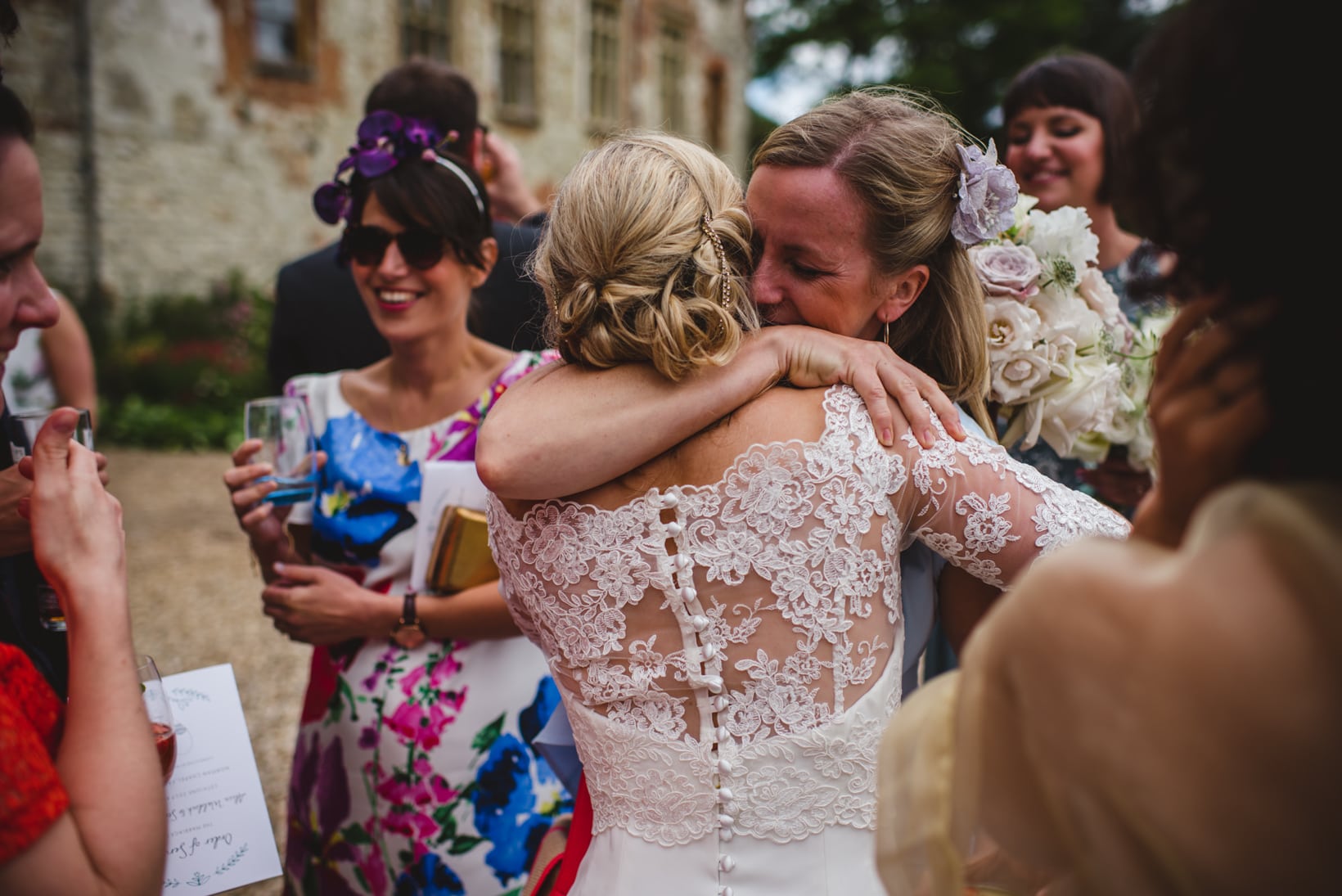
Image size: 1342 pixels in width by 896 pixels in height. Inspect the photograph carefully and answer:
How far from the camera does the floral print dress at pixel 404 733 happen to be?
7.63 ft

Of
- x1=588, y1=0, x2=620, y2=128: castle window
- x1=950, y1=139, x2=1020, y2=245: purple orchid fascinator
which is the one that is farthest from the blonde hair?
x1=588, y1=0, x2=620, y2=128: castle window

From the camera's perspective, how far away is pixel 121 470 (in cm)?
937

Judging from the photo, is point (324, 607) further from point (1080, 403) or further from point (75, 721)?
point (1080, 403)

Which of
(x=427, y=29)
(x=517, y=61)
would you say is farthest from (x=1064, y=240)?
(x=517, y=61)

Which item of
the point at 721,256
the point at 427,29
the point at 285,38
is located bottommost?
the point at 721,256

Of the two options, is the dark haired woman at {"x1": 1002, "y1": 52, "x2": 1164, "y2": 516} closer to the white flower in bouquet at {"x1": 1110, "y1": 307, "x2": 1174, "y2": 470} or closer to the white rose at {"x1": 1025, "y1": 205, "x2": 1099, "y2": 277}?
the white flower in bouquet at {"x1": 1110, "y1": 307, "x2": 1174, "y2": 470}

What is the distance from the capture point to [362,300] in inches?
138

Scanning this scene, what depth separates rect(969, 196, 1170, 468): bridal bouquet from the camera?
2064 mm

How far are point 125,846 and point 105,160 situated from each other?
12006 mm

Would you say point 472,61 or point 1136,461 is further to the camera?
point 472,61

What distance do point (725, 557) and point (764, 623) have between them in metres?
0.13

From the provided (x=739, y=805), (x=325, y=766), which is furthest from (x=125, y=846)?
(x=325, y=766)

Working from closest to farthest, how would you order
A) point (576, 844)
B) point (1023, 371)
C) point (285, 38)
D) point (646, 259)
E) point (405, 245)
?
1. point (646, 259)
2. point (576, 844)
3. point (1023, 371)
4. point (405, 245)
5. point (285, 38)

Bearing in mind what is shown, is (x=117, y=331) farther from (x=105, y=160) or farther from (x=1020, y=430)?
(x=1020, y=430)
